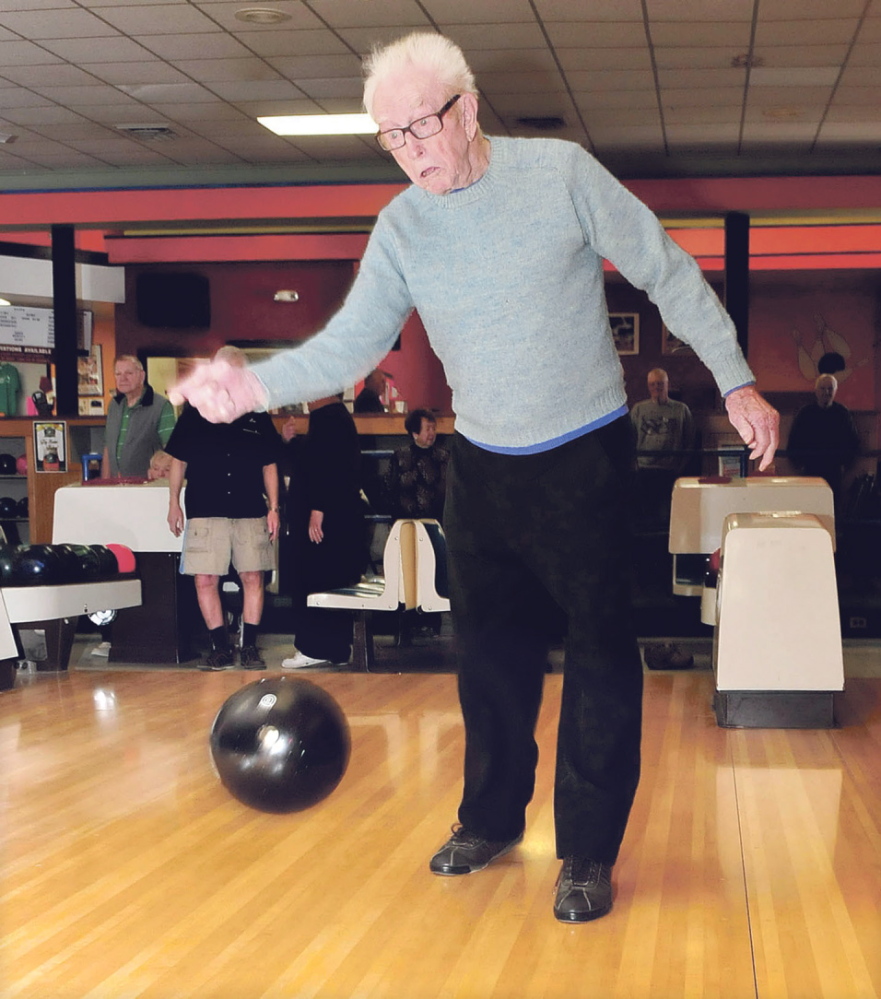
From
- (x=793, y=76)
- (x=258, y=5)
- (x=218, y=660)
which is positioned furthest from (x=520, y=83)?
(x=218, y=660)

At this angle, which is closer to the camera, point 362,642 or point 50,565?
point 50,565

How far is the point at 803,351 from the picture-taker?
12094 millimetres

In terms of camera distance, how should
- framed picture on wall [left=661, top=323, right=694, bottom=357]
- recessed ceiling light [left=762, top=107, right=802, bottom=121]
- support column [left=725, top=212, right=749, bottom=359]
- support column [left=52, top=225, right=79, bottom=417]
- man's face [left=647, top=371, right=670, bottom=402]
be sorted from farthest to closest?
framed picture on wall [left=661, top=323, right=694, bottom=357], support column [left=52, top=225, right=79, bottom=417], support column [left=725, top=212, right=749, bottom=359], man's face [left=647, top=371, right=670, bottom=402], recessed ceiling light [left=762, top=107, right=802, bottom=121]

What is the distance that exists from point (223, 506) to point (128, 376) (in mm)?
1301

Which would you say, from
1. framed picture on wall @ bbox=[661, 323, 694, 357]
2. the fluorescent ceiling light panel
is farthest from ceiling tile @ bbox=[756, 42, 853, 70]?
framed picture on wall @ bbox=[661, 323, 694, 357]

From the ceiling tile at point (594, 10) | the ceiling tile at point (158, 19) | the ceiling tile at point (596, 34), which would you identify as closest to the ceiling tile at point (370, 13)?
the ceiling tile at point (594, 10)

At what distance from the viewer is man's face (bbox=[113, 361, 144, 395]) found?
621 centimetres

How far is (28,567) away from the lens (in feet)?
15.8

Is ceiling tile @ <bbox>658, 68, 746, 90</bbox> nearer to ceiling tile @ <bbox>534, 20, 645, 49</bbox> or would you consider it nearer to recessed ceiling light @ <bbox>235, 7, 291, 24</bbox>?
ceiling tile @ <bbox>534, 20, 645, 49</bbox>

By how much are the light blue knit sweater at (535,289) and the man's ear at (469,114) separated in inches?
2.6

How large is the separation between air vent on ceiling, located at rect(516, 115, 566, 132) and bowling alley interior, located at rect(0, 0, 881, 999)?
3 centimetres

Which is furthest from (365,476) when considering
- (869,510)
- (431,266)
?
(431,266)

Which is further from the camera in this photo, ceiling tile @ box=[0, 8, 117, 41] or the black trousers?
ceiling tile @ box=[0, 8, 117, 41]

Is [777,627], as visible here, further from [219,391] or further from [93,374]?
[93,374]
